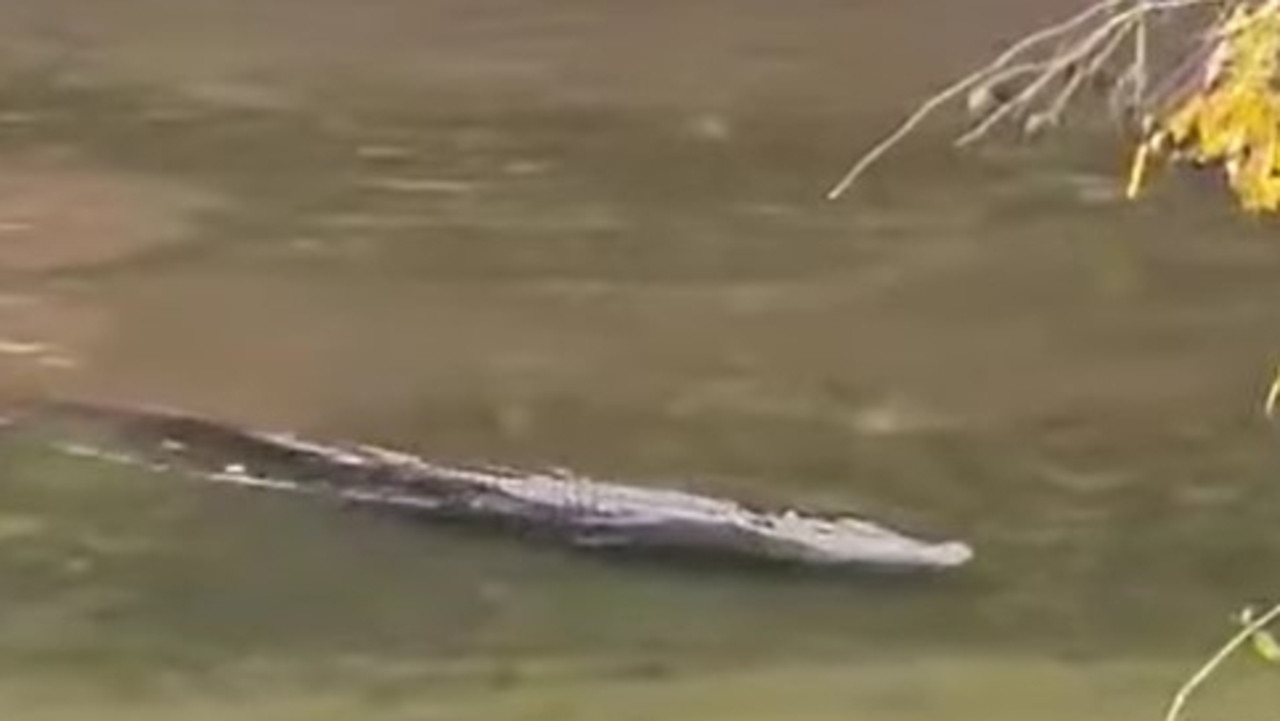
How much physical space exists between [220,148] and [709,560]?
312cm

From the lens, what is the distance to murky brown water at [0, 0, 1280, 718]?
686 cm

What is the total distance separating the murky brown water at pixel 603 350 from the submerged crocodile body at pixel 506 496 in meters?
0.08

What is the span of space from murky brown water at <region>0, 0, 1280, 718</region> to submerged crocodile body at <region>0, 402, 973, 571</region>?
0.28 feet

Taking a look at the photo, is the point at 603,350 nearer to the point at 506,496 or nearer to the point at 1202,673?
the point at 506,496

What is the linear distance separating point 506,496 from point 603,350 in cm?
108

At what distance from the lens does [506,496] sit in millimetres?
7344

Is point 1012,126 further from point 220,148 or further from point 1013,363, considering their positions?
point 220,148

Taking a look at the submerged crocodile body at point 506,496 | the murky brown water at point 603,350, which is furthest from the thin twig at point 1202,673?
the submerged crocodile body at point 506,496

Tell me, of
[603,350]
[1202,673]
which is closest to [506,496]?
[603,350]

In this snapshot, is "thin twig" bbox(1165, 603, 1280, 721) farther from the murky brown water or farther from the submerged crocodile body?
the submerged crocodile body

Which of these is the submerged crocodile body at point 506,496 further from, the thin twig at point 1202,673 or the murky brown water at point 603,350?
the thin twig at point 1202,673

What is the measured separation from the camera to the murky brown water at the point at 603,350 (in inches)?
270

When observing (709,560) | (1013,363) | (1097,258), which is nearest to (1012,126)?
(1097,258)

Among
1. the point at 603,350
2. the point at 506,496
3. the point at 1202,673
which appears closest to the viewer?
the point at 1202,673
